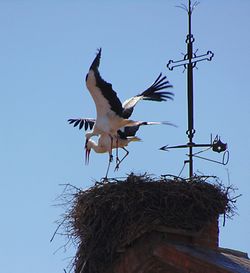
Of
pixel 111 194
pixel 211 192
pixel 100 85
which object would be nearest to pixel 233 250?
pixel 211 192

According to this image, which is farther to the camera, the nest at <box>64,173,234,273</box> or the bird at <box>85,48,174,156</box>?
the bird at <box>85,48,174,156</box>

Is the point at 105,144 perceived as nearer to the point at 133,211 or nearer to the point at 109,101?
the point at 109,101

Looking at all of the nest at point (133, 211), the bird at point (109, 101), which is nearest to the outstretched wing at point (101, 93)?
the bird at point (109, 101)

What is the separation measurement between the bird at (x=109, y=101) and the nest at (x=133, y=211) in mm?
1749

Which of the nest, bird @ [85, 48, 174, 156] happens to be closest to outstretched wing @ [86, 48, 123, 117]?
bird @ [85, 48, 174, 156]

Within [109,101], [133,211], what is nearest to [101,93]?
[109,101]

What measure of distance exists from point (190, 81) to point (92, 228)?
7.68 ft

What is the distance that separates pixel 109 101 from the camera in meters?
10.8

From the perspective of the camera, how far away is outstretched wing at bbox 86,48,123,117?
10453 millimetres

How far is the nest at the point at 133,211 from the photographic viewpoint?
8781mm

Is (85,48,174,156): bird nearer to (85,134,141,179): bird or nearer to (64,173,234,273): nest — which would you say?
(85,134,141,179): bird

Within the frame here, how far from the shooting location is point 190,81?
10242 millimetres

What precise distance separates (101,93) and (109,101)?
0.62 feet

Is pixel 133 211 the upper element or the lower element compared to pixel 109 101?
lower
